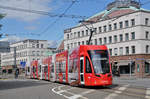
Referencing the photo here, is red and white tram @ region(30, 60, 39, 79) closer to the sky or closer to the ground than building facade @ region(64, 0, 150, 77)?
closer to the ground

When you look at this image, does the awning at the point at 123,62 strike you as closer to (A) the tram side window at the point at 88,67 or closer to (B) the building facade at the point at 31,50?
(A) the tram side window at the point at 88,67

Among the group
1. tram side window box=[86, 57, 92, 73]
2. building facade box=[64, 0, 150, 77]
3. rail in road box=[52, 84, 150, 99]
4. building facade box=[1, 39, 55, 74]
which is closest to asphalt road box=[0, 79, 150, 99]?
rail in road box=[52, 84, 150, 99]

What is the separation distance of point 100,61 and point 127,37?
134ft

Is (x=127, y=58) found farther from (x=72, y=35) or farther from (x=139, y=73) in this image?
(x=72, y=35)

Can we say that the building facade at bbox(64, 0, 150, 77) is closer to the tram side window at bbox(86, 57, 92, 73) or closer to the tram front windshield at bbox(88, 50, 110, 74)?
the tram front windshield at bbox(88, 50, 110, 74)

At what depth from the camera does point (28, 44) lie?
100375 mm

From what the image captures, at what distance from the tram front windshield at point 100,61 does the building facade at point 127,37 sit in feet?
96.3

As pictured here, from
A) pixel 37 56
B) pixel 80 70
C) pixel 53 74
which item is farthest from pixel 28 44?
pixel 80 70

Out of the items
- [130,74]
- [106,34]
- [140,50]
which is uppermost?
[106,34]

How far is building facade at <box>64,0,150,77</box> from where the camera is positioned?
55.5 m

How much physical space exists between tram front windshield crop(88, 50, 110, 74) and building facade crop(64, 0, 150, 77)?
96.3ft

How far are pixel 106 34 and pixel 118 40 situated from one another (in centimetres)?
454

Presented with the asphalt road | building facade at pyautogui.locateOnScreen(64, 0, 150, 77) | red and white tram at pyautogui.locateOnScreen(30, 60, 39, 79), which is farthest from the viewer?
building facade at pyautogui.locateOnScreen(64, 0, 150, 77)

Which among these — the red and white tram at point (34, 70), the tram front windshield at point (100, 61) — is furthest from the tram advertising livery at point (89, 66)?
the red and white tram at point (34, 70)
